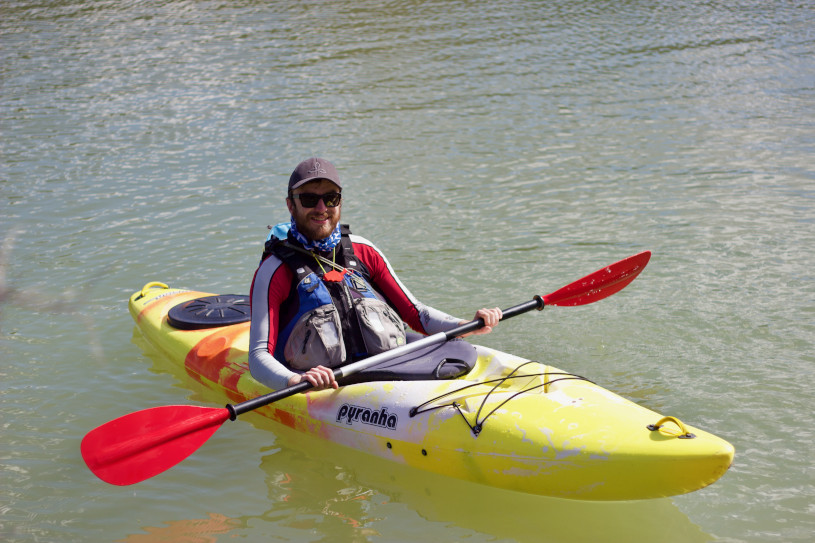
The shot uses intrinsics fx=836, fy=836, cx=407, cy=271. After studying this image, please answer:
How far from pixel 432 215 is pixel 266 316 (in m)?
4.10

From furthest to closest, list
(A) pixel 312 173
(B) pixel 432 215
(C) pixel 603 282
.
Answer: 1. (B) pixel 432 215
2. (C) pixel 603 282
3. (A) pixel 312 173

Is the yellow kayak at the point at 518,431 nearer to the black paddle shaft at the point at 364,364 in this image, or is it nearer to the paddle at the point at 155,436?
the black paddle shaft at the point at 364,364

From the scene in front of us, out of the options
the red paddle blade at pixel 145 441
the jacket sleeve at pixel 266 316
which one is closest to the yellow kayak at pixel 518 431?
the jacket sleeve at pixel 266 316

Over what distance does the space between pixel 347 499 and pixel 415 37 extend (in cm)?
1218

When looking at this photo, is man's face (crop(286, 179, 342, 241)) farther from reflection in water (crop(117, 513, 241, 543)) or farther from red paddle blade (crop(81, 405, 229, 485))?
reflection in water (crop(117, 513, 241, 543))

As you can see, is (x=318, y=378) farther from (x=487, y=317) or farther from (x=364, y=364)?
(x=487, y=317)

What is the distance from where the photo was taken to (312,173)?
368 cm

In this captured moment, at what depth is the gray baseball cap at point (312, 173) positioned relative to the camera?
368cm

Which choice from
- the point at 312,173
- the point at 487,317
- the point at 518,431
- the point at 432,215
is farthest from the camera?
the point at 432,215

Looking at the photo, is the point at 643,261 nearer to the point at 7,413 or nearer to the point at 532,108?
the point at 7,413

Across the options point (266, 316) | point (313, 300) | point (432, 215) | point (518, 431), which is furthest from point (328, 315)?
point (432, 215)

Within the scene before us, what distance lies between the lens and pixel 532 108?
10859 millimetres

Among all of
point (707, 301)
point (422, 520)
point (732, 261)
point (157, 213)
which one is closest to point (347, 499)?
point (422, 520)

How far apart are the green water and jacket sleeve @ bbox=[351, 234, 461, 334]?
2.41 feet
